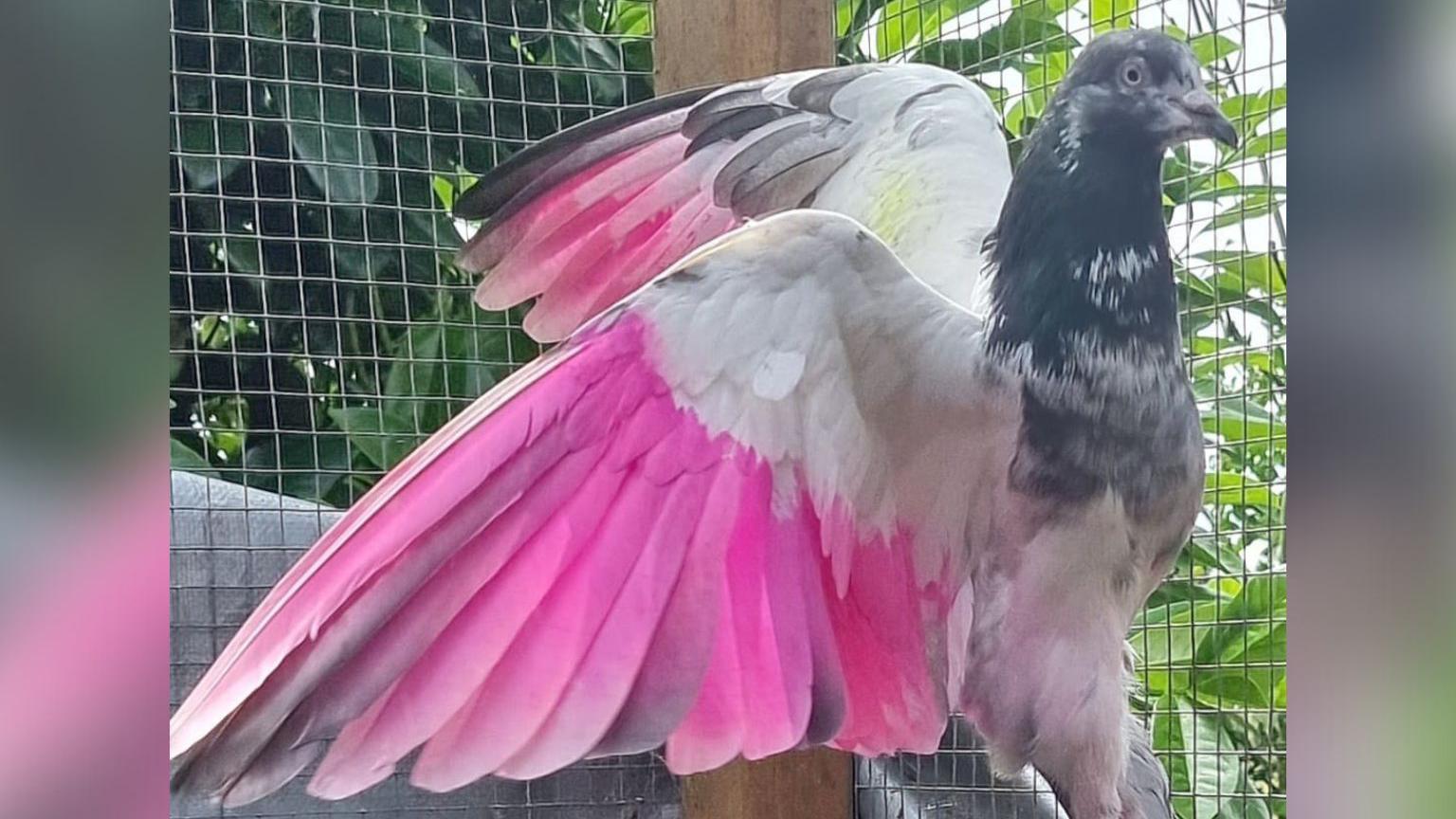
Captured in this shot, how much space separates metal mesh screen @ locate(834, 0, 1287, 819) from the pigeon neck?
0.10ft

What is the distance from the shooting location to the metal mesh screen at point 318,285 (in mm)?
976

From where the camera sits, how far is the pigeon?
0.91m

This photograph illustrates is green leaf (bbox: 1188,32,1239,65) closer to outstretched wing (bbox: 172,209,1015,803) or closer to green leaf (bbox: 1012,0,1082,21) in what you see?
green leaf (bbox: 1012,0,1082,21)

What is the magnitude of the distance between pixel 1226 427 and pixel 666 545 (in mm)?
406

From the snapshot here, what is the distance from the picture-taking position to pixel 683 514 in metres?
0.95

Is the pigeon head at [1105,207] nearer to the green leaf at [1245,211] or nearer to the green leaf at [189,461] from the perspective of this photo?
the green leaf at [1245,211]

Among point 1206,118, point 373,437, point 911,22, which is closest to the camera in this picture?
point 1206,118

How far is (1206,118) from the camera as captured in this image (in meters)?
0.89

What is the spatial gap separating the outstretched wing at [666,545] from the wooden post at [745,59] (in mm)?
143

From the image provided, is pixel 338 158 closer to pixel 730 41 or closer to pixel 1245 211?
pixel 730 41

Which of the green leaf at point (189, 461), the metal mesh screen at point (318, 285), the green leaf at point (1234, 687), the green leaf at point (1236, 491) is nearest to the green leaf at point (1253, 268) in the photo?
the green leaf at point (1236, 491)

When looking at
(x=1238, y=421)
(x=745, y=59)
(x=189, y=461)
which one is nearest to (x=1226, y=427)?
(x=1238, y=421)

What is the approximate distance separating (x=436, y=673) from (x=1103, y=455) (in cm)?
49
